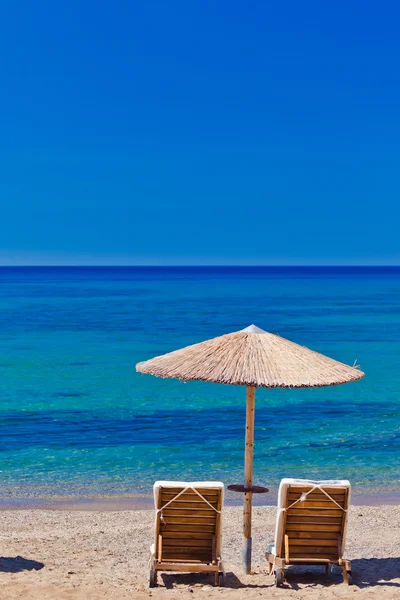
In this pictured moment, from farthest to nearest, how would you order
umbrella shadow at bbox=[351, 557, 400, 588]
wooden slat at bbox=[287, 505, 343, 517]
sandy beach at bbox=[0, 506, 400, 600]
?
umbrella shadow at bbox=[351, 557, 400, 588]
wooden slat at bbox=[287, 505, 343, 517]
sandy beach at bbox=[0, 506, 400, 600]

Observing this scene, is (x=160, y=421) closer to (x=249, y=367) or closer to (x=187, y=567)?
(x=187, y=567)

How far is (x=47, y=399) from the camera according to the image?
20.0 meters

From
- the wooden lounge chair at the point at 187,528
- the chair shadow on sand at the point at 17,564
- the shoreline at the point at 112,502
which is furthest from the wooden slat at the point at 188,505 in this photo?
the shoreline at the point at 112,502

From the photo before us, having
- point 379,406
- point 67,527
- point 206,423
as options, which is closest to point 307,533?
point 67,527

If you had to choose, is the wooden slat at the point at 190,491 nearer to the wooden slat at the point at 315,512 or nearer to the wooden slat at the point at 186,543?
the wooden slat at the point at 186,543

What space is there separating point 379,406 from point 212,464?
291 inches

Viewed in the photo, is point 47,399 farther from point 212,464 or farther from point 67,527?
point 67,527

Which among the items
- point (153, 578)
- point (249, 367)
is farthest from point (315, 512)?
point (153, 578)

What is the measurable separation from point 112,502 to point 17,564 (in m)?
3.80

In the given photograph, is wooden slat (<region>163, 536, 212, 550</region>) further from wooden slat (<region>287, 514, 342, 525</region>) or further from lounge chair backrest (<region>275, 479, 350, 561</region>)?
wooden slat (<region>287, 514, 342, 525</region>)

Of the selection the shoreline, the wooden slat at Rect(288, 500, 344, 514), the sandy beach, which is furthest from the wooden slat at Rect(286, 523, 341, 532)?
the shoreline

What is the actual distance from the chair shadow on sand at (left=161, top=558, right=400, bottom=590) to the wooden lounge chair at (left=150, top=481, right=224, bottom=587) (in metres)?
0.23

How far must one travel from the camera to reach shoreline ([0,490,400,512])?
444 inches

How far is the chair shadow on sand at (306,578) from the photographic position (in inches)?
283
